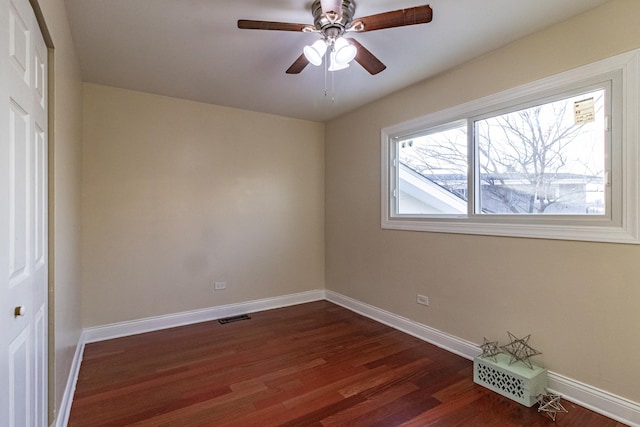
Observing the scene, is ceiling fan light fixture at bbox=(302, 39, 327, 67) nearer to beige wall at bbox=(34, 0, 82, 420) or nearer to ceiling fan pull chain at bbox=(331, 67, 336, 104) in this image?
ceiling fan pull chain at bbox=(331, 67, 336, 104)

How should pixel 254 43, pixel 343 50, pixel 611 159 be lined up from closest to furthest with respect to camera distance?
pixel 343 50
pixel 611 159
pixel 254 43

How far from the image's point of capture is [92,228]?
10.2ft

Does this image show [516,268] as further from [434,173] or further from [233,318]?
[233,318]

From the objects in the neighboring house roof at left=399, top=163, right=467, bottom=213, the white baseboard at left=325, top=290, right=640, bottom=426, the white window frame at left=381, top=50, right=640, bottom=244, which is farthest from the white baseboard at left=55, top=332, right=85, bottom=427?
the neighboring house roof at left=399, top=163, right=467, bottom=213

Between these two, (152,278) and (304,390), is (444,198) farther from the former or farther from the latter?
(152,278)

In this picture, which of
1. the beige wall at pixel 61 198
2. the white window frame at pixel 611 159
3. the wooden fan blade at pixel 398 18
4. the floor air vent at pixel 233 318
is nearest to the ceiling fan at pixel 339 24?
the wooden fan blade at pixel 398 18

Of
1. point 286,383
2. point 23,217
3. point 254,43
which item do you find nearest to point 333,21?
point 254,43

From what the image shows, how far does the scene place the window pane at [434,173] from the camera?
2.93 meters

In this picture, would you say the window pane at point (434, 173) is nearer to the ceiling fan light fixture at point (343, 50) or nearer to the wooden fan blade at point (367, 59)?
the wooden fan blade at point (367, 59)

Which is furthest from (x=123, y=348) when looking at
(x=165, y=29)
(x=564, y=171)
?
(x=564, y=171)

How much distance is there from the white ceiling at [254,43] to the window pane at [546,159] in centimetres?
59

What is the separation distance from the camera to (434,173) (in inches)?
126

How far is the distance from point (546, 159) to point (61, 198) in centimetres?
327

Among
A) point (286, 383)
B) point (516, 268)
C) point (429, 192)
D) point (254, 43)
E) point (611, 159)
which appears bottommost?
point (286, 383)
